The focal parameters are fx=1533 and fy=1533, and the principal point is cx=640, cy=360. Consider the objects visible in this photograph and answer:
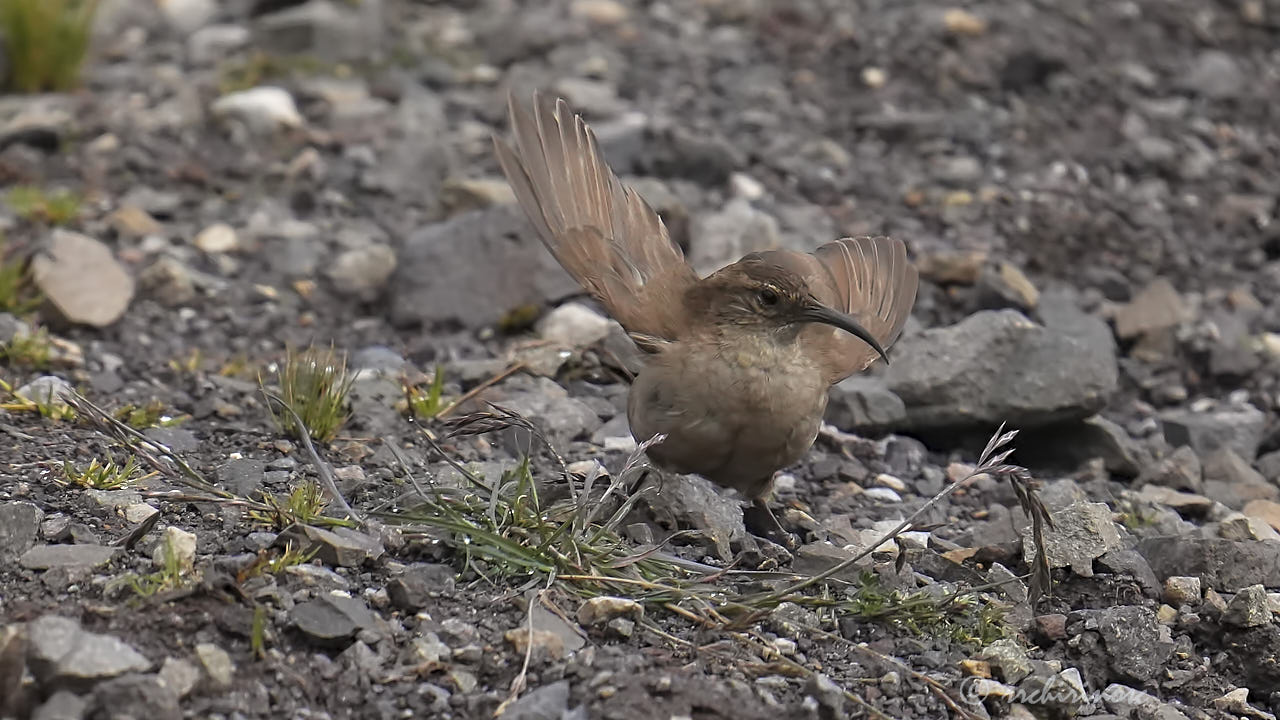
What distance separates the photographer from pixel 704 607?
4.13 meters

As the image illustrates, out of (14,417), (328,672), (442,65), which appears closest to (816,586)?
(328,672)

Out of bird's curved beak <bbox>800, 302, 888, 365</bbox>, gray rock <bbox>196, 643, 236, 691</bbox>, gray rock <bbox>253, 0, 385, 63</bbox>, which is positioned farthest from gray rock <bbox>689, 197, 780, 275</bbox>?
gray rock <bbox>196, 643, 236, 691</bbox>

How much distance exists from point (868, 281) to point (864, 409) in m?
0.53

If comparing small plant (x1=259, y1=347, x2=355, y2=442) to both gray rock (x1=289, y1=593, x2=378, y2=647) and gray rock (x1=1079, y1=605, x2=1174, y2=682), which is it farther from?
gray rock (x1=1079, y1=605, x2=1174, y2=682)

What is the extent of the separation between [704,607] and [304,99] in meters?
5.53

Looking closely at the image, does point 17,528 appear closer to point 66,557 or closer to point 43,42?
point 66,557

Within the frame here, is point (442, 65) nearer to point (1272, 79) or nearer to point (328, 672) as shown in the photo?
point (1272, 79)

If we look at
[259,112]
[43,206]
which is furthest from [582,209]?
[259,112]

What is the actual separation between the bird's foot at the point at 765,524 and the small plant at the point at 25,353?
2732mm

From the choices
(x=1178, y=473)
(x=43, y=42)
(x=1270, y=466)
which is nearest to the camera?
(x=1178, y=473)

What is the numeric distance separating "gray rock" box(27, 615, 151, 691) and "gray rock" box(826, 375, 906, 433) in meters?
3.28

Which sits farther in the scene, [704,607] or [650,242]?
[650,242]

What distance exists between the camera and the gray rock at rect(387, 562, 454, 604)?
4.02 metres

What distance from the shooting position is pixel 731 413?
4742 millimetres
